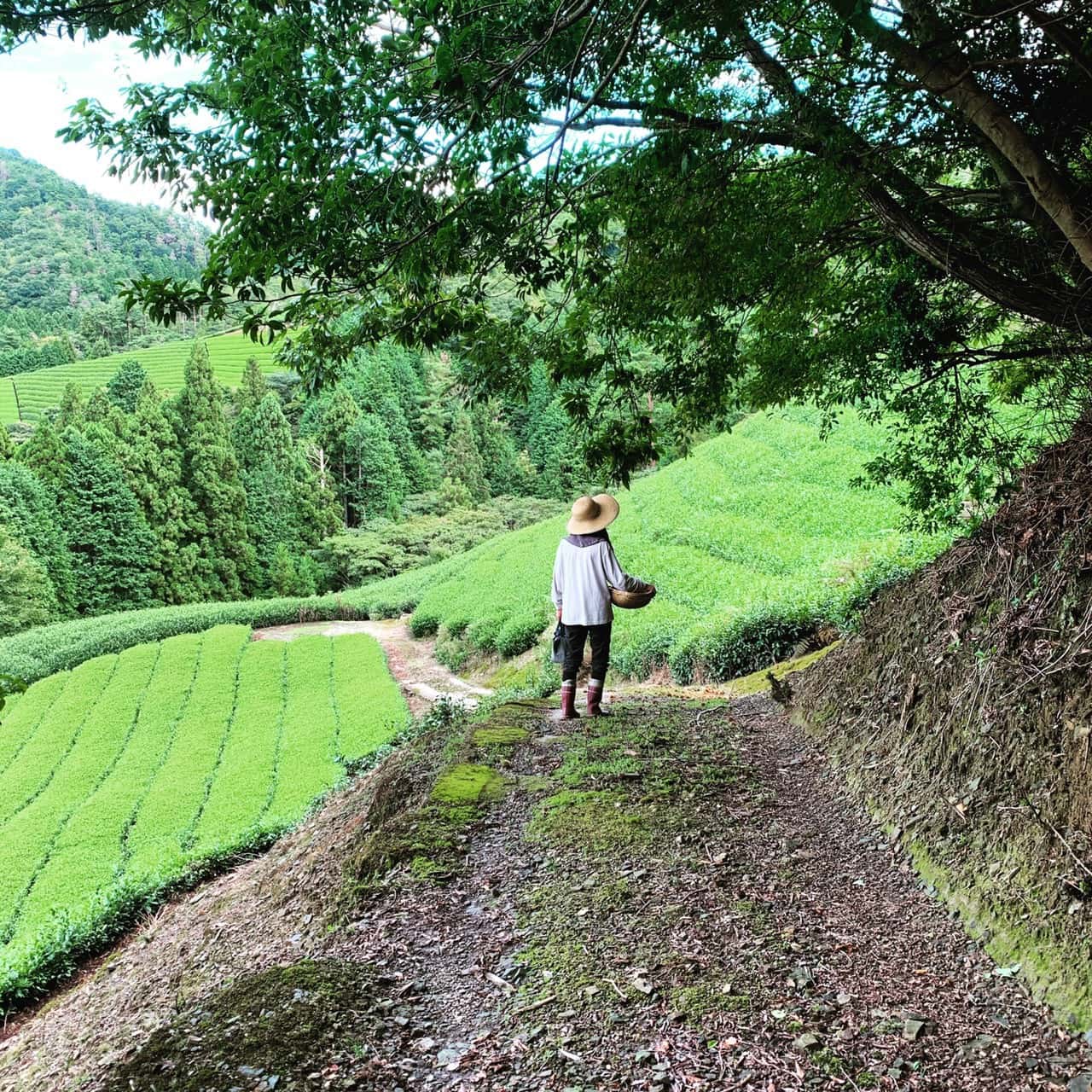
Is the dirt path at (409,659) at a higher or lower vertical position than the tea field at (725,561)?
lower

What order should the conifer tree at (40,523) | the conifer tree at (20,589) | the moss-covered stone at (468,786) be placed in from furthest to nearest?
the conifer tree at (40,523) → the conifer tree at (20,589) → the moss-covered stone at (468,786)

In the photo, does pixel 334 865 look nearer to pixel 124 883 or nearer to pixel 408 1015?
pixel 408 1015

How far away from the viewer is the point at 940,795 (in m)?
3.91

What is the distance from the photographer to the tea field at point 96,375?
86.1m

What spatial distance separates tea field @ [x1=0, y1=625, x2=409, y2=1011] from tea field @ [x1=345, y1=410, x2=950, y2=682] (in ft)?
14.6

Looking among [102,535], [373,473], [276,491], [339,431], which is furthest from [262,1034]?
[339,431]

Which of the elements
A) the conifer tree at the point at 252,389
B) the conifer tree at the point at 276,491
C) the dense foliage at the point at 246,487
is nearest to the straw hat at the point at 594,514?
the dense foliage at the point at 246,487

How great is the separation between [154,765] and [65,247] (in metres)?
126

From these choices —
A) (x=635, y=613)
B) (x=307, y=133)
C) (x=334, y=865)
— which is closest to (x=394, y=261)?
(x=307, y=133)

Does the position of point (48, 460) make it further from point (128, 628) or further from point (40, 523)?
point (128, 628)

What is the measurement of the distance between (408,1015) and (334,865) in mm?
2083

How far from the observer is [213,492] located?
45250 millimetres

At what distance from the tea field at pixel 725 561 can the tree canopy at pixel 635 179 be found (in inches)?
129

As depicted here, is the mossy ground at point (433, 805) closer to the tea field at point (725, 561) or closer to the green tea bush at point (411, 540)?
the tea field at point (725, 561)
